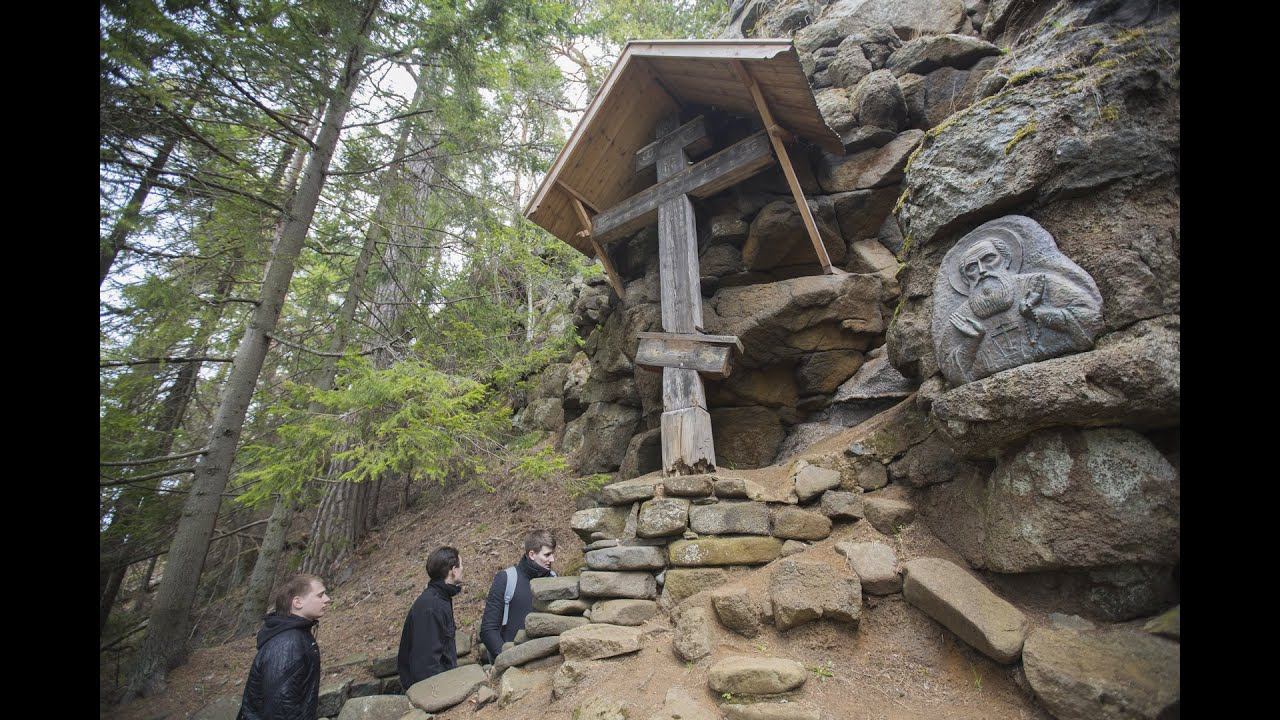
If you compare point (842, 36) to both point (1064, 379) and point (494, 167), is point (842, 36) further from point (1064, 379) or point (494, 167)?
point (1064, 379)

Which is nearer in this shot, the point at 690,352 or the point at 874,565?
the point at 874,565

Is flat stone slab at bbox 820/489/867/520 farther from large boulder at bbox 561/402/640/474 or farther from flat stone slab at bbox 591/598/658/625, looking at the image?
large boulder at bbox 561/402/640/474

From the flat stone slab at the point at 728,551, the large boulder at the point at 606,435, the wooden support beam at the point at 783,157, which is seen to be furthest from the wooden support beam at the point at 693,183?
the flat stone slab at the point at 728,551

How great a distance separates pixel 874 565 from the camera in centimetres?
334

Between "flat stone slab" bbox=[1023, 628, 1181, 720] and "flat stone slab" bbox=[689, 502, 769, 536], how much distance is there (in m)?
1.89

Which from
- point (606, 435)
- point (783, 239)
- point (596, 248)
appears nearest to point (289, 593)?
point (606, 435)

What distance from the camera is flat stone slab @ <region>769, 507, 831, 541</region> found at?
3.98 m

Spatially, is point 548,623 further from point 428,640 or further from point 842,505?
point 842,505

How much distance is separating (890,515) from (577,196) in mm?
5563

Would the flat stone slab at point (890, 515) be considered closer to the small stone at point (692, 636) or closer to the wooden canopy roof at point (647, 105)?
the small stone at point (692, 636)

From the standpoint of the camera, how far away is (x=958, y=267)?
3459 millimetres

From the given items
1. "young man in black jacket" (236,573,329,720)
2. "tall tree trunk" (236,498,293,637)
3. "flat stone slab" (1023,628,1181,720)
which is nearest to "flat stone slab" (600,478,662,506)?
"young man in black jacket" (236,573,329,720)
